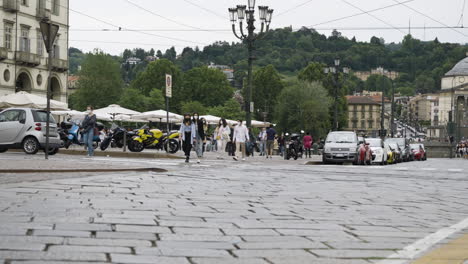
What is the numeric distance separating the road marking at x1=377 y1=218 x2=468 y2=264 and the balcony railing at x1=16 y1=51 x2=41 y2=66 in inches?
2051

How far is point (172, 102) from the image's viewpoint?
393 ft

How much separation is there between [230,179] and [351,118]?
18729cm

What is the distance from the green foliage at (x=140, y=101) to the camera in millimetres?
103938

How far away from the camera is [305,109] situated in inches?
3812

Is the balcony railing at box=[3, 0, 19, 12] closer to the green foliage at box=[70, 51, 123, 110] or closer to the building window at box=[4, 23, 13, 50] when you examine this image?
the building window at box=[4, 23, 13, 50]

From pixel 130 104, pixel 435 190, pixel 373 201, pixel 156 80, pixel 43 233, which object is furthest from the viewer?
pixel 156 80

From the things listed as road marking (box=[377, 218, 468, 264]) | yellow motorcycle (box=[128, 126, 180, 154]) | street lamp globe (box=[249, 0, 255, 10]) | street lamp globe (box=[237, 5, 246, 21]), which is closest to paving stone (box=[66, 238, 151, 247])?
road marking (box=[377, 218, 468, 264])

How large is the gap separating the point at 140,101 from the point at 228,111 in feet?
50.2

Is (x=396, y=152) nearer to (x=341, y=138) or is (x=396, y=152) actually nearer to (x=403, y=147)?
(x=403, y=147)

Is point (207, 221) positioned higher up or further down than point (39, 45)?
further down

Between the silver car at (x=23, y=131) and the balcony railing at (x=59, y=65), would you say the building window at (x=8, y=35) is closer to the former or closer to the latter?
the balcony railing at (x=59, y=65)

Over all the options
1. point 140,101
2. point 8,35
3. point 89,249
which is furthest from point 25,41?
point 89,249

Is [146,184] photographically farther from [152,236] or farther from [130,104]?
[130,104]

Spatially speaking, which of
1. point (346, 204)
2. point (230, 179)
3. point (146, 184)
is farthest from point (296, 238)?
point (230, 179)
